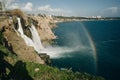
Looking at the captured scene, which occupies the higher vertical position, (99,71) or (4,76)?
(4,76)

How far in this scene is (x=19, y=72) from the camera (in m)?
42.0

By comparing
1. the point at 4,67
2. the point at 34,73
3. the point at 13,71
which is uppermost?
the point at 4,67

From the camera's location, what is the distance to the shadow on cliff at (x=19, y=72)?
4091 centimetres

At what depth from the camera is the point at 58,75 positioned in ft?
136

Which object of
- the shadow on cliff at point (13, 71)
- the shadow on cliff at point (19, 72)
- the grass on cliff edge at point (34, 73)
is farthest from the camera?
the shadow on cliff at point (19, 72)

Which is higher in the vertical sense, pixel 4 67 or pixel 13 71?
pixel 4 67

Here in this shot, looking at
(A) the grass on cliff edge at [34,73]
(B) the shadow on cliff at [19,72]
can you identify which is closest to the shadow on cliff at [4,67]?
(A) the grass on cliff edge at [34,73]

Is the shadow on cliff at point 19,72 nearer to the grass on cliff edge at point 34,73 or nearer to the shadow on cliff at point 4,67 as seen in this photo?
the grass on cliff edge at point 34,73

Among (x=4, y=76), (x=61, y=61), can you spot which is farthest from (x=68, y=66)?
(x=4, y=76)

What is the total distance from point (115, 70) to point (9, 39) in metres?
30.7

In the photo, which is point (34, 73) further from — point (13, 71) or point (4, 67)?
point (4, 67)

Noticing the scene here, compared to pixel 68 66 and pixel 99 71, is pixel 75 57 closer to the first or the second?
pixel 68 66

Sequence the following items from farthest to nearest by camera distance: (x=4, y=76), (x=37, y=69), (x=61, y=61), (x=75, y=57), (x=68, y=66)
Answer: (x=75, y=57), (x=61, y=61), (x=68, y=66), (x=37, y=69), (x=4, y=76)

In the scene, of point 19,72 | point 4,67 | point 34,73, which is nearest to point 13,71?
point 19,72
